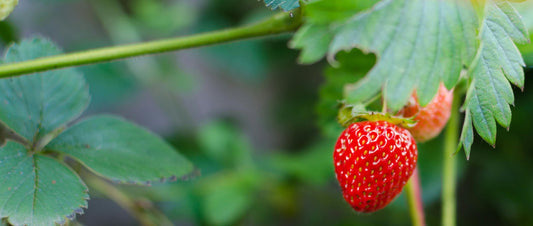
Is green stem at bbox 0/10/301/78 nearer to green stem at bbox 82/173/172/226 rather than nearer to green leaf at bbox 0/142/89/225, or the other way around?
green leaf at bbox 0/142/89/225

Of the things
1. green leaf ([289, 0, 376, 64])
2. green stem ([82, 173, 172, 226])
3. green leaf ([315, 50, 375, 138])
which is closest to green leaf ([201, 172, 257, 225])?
green stem ([82, 173, 172, 226])

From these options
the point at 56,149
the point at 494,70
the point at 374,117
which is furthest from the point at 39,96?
the point at 494,70

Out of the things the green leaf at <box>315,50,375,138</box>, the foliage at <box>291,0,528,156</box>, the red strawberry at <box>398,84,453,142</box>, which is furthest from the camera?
the green leaf at <box>315,50,375,138</box>

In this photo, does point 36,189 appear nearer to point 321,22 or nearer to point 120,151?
point 120,151

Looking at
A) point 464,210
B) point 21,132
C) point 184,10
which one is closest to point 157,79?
point 184,10

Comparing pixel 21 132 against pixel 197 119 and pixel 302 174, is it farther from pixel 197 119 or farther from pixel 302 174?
pixel 197 119

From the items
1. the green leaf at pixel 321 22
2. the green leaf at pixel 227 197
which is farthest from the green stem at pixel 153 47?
the green leaf at pixel 227 197

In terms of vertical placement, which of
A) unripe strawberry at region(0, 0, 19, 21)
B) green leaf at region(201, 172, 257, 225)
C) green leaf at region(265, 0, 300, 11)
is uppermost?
green leaf at region(201, 172, 257, 225)
